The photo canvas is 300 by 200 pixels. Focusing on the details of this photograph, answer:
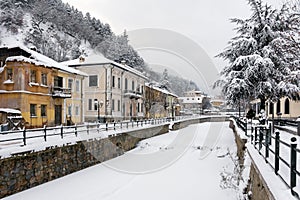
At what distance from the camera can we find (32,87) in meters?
20.1

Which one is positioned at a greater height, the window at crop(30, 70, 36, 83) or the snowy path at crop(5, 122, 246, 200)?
the window at crop(30, 70, 36, 83)

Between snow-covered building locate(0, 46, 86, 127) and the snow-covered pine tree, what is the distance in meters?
13.9

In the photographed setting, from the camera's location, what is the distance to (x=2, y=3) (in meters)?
67.5

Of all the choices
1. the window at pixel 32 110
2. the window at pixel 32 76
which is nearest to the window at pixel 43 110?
the window at pixel 32 110

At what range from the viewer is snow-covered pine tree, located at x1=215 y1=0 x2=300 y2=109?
50.1 ft

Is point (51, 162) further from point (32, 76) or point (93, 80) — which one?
point (93, 80)

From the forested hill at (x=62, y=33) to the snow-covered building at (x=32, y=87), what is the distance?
31.4 metres

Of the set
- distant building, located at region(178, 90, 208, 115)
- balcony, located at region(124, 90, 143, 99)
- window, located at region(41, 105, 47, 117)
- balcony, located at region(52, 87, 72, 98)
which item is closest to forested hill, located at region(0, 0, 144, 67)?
balcony, located at region(124, 90, 143, 99)

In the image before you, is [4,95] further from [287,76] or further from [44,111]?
[287,76]

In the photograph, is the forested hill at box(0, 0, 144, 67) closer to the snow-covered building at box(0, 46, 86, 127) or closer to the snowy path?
the snow-covered building at box(0, 46, 86, 127)

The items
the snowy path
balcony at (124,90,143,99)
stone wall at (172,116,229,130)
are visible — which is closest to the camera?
the snowy path

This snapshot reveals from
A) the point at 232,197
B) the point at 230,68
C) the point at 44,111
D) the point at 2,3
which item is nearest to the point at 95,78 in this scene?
the point at 44,111

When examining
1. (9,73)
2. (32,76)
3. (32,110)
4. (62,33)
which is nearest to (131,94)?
(32,110)

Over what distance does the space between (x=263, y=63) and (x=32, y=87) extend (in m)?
15.9
